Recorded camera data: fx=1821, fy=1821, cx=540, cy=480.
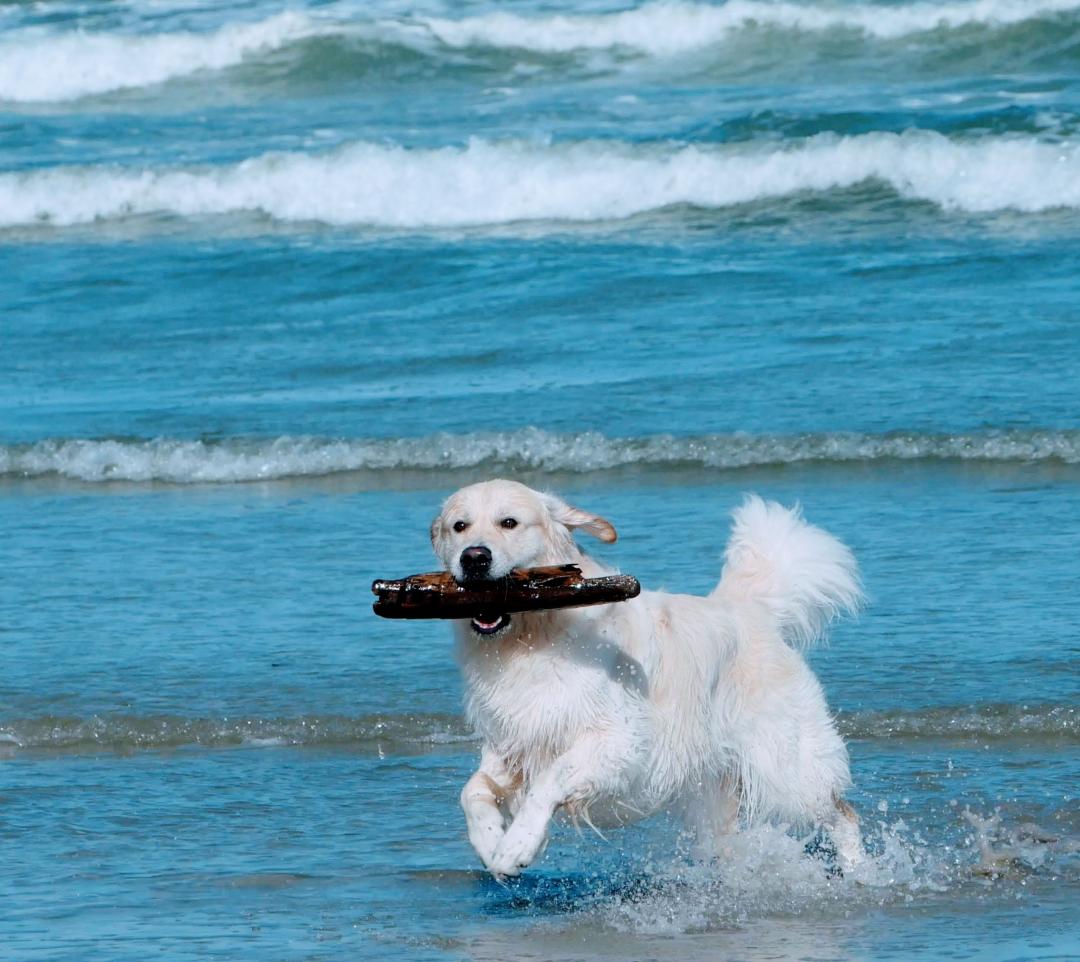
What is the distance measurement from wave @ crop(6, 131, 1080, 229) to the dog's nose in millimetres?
11919

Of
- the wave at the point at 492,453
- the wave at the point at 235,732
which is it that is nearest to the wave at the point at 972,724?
the wave at the point at 235,732

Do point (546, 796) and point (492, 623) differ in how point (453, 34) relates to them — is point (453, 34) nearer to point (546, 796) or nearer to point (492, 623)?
point (492, 623)

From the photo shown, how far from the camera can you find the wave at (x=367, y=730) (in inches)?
245

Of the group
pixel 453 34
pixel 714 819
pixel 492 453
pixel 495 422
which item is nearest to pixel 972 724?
pixel 714 819

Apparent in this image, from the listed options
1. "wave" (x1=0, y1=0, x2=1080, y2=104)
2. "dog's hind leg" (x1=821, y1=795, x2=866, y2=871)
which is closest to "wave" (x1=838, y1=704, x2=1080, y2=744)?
"dog's hind leg" (x1=821, y1=795, x2=866, y2=871)

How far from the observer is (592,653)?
5145 millimetres

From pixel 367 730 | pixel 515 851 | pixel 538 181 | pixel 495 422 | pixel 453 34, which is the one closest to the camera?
pixel 515 851

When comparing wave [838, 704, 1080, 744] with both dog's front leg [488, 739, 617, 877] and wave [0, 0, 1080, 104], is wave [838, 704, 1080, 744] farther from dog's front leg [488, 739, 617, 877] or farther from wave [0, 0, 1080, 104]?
wave [0, 0, 1080, 104]

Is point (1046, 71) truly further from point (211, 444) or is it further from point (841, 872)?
point (841, 872)

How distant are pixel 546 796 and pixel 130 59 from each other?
21045 millimetres

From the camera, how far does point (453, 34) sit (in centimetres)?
2305

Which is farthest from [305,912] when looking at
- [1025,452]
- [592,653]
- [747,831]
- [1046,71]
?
[1046,71]

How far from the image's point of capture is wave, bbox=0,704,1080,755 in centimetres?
623

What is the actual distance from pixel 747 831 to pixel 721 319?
7.49 metres
